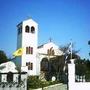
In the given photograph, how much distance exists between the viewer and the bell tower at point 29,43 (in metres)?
50.4

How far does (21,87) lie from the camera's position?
30.6 metres

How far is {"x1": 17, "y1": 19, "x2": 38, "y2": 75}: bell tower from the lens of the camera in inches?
1983

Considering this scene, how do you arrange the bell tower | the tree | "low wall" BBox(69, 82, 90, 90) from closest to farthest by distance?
"low wall" BBox(69, 82, 90, 90), the bell tower, the tree

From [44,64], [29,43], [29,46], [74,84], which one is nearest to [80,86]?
[74,84]

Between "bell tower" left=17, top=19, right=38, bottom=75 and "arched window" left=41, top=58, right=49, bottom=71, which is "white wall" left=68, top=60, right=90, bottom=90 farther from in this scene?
"arched window" left=41, top=58, right=49, bottom=71

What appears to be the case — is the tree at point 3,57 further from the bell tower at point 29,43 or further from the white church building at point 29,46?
the bell tower at point 29,43

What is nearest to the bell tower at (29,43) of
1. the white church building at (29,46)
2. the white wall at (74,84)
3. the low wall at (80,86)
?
the white church building at (29,46)

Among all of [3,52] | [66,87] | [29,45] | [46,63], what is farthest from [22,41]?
[66,87]

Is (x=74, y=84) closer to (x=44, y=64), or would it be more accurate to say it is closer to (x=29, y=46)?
(x=29, y=46)

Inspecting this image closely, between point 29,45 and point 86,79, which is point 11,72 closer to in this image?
point 86,79

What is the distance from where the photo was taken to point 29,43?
50.8m

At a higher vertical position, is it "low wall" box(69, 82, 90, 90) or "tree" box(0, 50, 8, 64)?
"tree" box(0, 50, 8, 64)

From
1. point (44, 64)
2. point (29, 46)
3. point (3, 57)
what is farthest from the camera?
point (3, 57)

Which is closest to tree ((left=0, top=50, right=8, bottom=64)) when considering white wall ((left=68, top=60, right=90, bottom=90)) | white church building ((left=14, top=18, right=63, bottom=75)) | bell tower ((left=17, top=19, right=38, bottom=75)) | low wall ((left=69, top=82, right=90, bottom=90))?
white church building ((left=14, top=18, right=63, bottom=75))
